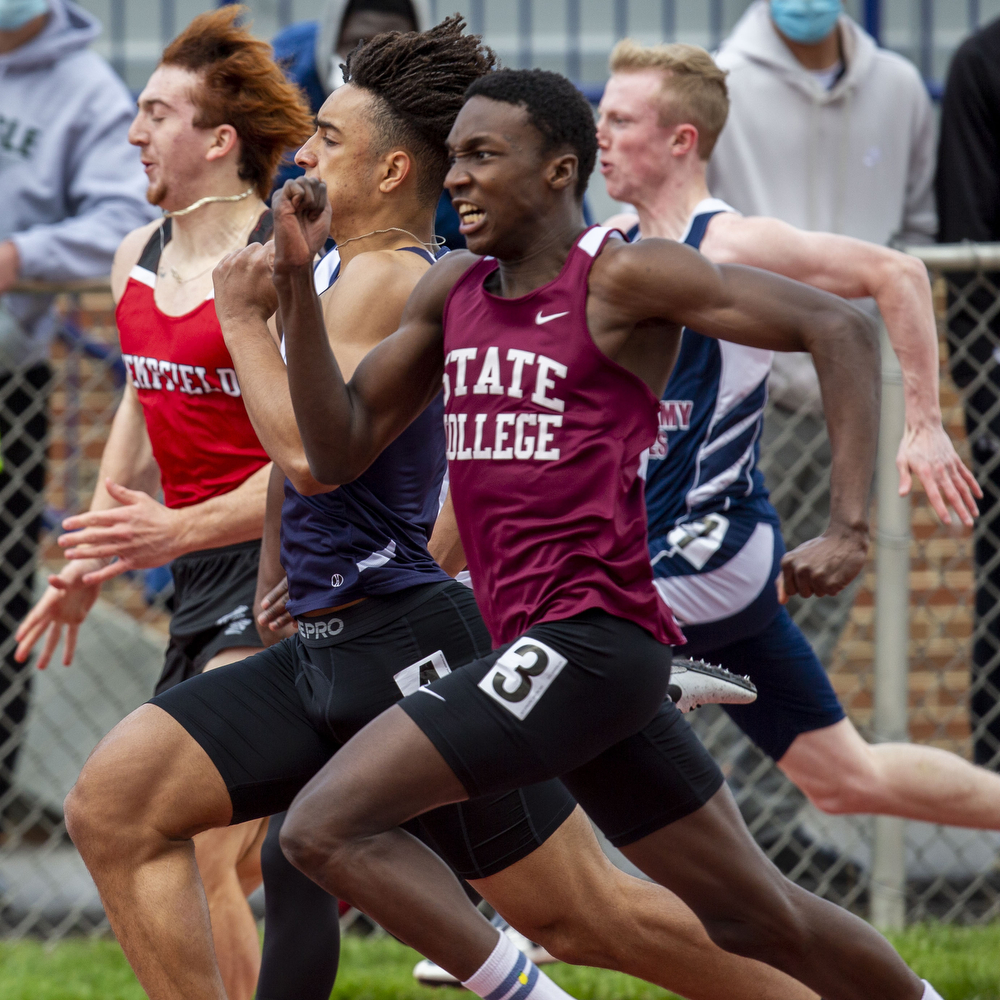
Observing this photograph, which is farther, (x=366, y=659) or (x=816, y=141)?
(x=816, y=141)

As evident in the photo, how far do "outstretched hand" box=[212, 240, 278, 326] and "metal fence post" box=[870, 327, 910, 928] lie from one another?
7.80 ft

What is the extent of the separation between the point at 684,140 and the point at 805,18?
1300 millimetres

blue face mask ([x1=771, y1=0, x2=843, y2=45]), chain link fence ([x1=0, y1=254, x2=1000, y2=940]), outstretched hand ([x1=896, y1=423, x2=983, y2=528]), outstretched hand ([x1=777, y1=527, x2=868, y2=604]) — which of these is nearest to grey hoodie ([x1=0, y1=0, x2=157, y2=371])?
chain link fence ([x1=0, y1=254, x2=1000, y2=940])

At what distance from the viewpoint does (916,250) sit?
441 cm

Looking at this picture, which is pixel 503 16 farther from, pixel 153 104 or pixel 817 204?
pixel 153 104

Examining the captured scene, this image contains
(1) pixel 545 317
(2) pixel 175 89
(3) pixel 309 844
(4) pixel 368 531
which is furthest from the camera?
(2) pixel 175 89

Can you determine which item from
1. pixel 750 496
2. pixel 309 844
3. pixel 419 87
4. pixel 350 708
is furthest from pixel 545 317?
pixel 750 496

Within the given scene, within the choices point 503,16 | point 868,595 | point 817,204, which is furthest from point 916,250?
point 503,16

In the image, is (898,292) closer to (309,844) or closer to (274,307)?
(274,307)

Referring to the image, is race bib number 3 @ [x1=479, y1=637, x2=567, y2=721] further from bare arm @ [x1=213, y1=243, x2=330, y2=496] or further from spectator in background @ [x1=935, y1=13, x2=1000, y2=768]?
spectator in background @ [x1=935, y1=13, x2=1000, y2=768]

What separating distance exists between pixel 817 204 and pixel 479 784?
3.07 meters

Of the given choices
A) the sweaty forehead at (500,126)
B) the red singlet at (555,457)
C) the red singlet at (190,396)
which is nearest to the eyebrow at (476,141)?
the sweaty forehead at (500,126)

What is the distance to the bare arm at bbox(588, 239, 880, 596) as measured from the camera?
2.39m

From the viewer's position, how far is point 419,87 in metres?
2.85
